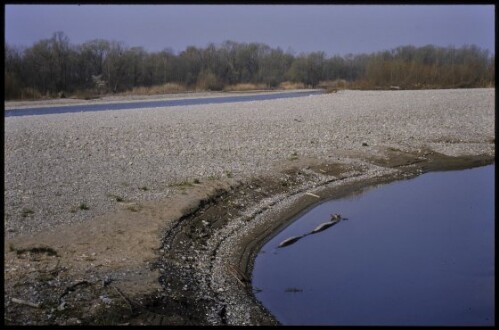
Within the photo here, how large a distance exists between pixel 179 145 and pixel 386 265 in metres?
10.2

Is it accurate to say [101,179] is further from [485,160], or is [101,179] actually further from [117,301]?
[485,160]

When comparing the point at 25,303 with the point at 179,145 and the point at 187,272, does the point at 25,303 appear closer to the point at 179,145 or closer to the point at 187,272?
the point at 187,272

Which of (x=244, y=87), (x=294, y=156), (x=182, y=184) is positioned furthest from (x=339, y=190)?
(x=244, y=87)

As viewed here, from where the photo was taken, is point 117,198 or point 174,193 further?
point 174,193

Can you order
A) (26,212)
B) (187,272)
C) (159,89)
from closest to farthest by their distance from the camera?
1. (187,272)
2. (26,212)
3. (159,89)

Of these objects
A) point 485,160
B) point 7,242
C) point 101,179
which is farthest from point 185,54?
point 7,242

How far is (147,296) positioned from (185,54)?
6682 cm

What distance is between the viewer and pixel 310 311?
7410mm

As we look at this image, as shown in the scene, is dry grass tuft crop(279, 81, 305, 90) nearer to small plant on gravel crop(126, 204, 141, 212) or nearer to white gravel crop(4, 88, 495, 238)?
white gravel crop(4, 88, 495, 238)

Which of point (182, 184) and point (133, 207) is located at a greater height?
point (182, 184)

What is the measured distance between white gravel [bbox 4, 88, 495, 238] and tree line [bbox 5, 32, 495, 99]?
65.8ft

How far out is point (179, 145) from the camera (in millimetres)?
17938

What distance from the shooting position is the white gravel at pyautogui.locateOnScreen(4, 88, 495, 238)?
1141cm

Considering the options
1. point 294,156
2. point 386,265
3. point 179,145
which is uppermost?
point 179,145
